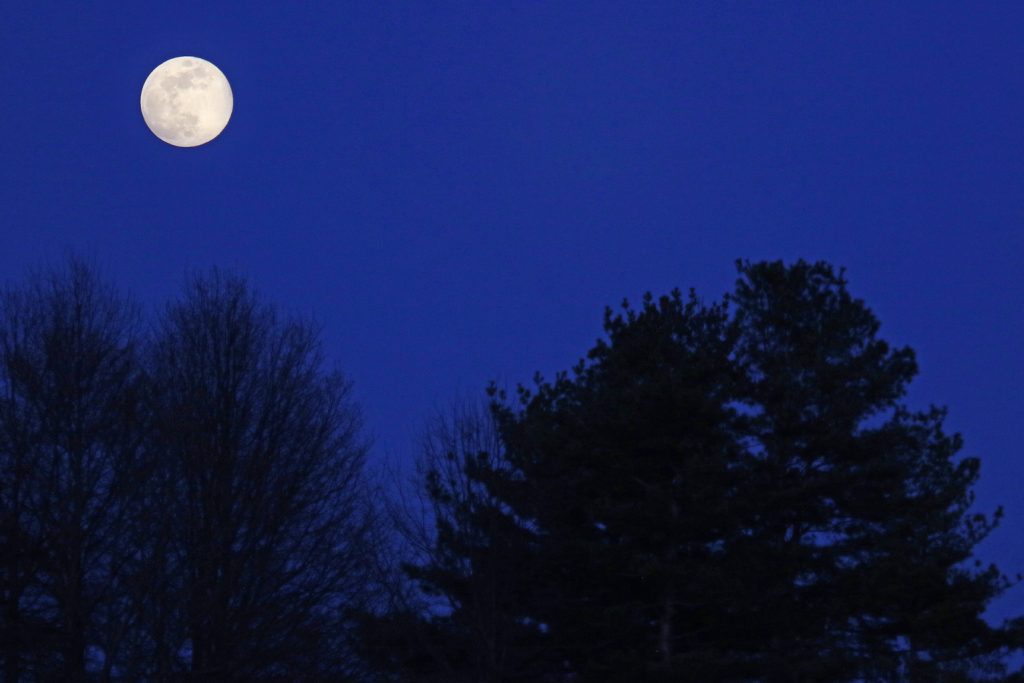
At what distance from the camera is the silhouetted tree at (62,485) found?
21.8m

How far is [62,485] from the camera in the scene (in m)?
22.8

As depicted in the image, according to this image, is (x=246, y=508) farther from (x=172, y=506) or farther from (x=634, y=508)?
(x=634, y=508)

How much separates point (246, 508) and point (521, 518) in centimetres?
797

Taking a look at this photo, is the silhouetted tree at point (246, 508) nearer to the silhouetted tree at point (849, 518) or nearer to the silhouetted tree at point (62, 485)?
the silhouetted tree at point (62, 485)

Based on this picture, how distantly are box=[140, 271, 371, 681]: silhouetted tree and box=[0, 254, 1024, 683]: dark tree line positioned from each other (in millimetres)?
55

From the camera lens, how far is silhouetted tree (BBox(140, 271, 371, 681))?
21656 mm

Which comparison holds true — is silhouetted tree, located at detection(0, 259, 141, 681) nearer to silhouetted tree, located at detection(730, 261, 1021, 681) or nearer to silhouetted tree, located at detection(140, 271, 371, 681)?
silhouetted tree, located at detection(140, 271, 371, 681)

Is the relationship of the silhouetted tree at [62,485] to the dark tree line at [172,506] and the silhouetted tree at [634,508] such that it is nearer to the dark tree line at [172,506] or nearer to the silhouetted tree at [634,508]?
the dark tree line at [172,506]

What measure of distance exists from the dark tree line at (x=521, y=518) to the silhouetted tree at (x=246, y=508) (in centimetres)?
5

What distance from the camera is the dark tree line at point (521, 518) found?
2216 centimetres

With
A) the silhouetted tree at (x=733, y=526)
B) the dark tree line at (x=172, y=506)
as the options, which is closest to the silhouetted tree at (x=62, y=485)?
the dark tree line at (x=172, y=506)

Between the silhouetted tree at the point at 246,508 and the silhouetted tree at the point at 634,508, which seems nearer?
the silhouetted tree at the point at 246,508

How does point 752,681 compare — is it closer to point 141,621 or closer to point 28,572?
point 141,621

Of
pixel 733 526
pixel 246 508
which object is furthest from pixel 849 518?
pixel 246 508
